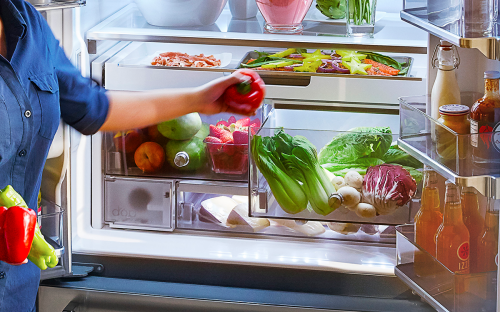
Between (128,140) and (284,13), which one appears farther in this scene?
(128,140)

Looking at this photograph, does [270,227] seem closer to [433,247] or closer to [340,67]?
[340,67]

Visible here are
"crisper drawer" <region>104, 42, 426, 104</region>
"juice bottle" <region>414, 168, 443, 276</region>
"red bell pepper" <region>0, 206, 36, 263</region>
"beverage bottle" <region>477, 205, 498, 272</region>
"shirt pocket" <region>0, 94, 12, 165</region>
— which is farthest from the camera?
"crisper drawer" <region>104, 42, 426, 104</region>

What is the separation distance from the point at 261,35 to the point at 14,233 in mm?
1104

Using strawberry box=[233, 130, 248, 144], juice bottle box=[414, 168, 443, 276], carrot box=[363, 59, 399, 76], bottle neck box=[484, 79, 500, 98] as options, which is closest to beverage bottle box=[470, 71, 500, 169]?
bottle neck box=[484, 79, 500, 98]

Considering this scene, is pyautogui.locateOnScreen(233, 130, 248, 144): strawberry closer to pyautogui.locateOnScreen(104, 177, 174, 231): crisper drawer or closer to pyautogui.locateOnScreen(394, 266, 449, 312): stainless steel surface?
pyautogui.locateOnScreen(104, 177, 174, 231): crisper drawer

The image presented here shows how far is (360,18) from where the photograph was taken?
71.8 inches

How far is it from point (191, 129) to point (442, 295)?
3.18ft

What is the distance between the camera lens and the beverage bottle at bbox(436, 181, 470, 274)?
1.31m

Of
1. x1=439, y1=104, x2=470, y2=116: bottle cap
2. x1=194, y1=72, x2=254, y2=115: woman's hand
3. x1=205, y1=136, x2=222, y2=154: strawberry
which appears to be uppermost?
x1=194, y1=72, x2=254, y2=115: woman's hand

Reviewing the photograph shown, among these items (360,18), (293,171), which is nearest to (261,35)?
(360,18)

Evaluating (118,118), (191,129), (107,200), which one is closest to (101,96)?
(118,118)

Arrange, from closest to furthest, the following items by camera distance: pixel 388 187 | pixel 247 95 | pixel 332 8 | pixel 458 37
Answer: pixel 458 37 < pixel 247 95 < pixel 388 187 < pixel 332 8

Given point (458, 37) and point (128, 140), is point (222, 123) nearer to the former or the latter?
point (128, 140)

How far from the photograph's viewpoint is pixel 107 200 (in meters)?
2.07
